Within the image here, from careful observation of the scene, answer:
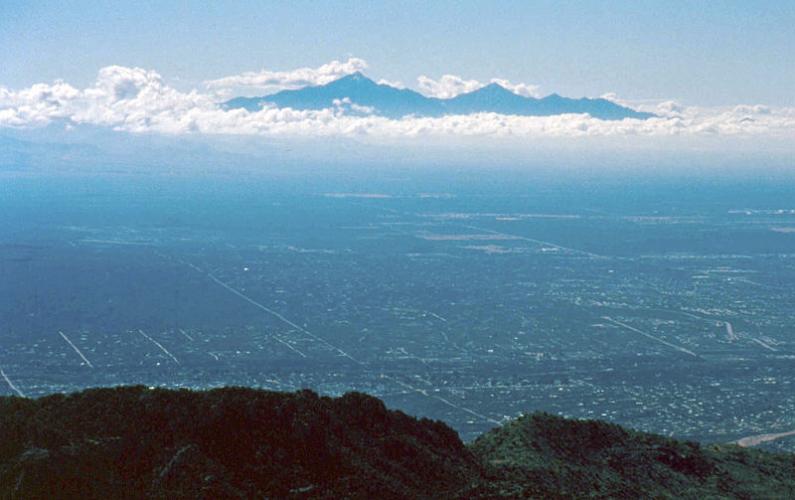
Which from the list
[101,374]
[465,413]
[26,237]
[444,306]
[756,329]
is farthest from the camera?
[26,237]

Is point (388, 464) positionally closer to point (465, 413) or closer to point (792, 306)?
point (465, 413)

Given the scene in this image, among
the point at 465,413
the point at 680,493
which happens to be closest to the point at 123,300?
the point at 465,413

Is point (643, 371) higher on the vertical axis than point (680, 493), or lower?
lower

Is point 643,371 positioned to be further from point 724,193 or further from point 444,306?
point 724,193

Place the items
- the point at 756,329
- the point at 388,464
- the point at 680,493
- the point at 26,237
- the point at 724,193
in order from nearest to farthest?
the point at 388,464
the point at 680,493
the point at 756,329
the point at 26,237
the point at 724,193

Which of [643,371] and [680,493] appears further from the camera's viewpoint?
[643,371]

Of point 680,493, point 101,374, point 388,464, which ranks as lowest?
point 101,374
